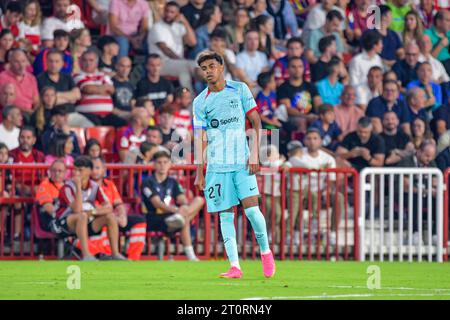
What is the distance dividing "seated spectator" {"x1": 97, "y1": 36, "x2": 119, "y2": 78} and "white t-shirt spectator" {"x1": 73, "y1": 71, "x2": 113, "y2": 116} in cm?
30

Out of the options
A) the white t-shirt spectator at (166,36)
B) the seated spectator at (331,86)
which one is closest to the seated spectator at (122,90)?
the white t-shirt spectator at (166,36)

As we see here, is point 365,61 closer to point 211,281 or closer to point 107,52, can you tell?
point 107,52

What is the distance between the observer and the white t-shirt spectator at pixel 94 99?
1956 centimetres

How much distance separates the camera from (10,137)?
1848 cm

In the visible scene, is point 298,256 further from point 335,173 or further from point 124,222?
point 124,222

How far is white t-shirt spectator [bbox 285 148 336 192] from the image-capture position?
61.6 feet

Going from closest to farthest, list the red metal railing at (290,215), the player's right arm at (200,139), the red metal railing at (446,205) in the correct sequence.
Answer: the player's right arm at (200,139) → the red metal railing at (290,215) → the red metal railing at (446,205)

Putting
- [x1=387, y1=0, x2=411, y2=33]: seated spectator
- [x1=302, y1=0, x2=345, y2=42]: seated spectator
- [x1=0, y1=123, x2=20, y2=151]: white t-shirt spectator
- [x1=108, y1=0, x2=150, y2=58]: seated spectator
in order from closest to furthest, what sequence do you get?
1. [x1=0, y1=123, x2=20, y2=151]: white t-shirt spectator
2. [x1=108, y1=0, x2=150, y2=58]: seated spectator
3. [x1=302, y1=0, x2=345, y2=42]: seated spectator
4. [x1=387, y1=0, x2=411, y2=33]: seated spectator

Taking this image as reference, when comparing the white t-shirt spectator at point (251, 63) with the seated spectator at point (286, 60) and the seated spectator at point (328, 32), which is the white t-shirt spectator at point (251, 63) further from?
the seated spectator at point (328, 32)

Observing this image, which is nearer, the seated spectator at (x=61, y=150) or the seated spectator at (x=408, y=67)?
the seated spectator at (x=61, y=150)

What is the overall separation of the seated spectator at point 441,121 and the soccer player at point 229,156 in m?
9.39

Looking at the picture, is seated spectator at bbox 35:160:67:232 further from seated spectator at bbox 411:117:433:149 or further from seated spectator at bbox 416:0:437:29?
seated spectator at bbox 416:0:437:29

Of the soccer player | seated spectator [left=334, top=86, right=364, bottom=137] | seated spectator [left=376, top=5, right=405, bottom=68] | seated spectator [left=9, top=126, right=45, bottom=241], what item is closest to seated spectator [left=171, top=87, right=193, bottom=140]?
seated spectator [left=9, top=126, right=45, bottom=241]

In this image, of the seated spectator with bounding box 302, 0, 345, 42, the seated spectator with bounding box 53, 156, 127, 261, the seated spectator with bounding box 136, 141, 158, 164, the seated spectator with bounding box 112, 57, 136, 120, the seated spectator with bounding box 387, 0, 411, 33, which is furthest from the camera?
the seated spectator with bounding box 387, 0, 411, 33
